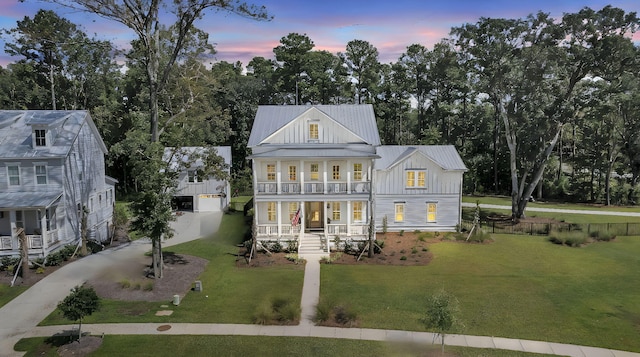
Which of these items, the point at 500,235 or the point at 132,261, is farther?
the point at 500,235

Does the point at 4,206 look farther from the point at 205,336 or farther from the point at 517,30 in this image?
the point at 517,30

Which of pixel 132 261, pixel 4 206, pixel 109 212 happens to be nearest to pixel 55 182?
pixel 4 206

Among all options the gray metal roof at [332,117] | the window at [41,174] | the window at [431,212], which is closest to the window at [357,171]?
the gray metal roof at [332,117]

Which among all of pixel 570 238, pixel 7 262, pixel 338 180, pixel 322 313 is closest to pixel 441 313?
pixel 322 313

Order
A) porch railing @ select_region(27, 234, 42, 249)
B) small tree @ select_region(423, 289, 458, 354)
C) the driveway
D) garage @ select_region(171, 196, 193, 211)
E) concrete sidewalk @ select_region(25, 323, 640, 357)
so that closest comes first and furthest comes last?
1. small tree @ select_region(423, 289, 458, 354)
2. concrete sidewalk @ select_region(25, 323, 640, 357)
3. the driveway
4. porch railing @ select_region(27, 234, 42, 249)
5. garage @ select_region(171, 196, 193, 211)

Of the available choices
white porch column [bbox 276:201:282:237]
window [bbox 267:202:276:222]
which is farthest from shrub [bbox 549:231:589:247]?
window [bbox 267:202:276:222]

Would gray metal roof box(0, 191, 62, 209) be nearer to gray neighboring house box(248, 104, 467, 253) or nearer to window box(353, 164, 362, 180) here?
gray neighboring house box(248, 104, 467, 253)

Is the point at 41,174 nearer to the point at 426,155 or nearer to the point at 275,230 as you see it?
the point at 275,230
